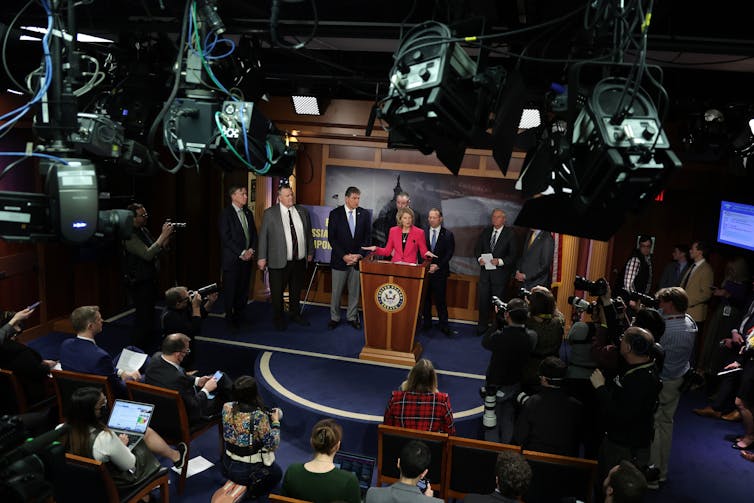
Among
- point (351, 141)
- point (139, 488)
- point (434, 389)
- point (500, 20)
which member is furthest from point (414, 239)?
point (139, 488)

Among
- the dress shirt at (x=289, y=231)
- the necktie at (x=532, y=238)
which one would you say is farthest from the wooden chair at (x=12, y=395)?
the necktie at (x=532, y=238)

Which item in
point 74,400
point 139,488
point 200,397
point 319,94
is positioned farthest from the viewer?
point 319,94

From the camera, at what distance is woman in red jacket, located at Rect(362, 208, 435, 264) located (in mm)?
6480

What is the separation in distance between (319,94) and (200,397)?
3.82m

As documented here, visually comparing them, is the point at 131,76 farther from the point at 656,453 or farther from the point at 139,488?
the point at 656,453

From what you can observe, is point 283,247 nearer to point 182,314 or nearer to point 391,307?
point 391,307

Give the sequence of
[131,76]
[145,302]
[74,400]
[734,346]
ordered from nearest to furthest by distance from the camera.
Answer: [74,400], [131,76], [734,346], [145,302]

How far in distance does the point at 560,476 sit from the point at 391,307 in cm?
265

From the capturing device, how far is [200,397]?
4.46 m

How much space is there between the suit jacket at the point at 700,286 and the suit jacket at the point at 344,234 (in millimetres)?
3475

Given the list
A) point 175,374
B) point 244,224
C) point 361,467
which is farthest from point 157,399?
point 244,224

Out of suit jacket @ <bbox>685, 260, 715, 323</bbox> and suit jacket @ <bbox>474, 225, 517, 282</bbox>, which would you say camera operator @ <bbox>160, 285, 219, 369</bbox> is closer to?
suit jacket @ <bbox>474, 225, 517, 282</bbox>

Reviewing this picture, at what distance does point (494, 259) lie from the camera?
6.94 metres

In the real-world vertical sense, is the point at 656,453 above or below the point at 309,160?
below
